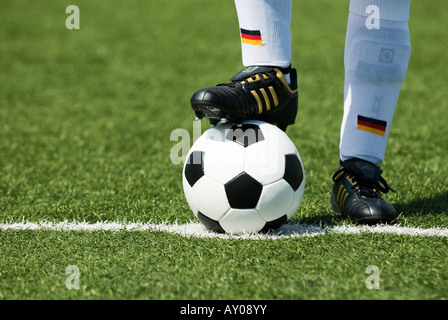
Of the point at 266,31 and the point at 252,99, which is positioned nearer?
the point at 252,99

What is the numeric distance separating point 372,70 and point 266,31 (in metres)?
0.65

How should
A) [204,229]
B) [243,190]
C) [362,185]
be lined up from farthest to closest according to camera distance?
1. [362,185]
2. [204,229]
3. [243,190]

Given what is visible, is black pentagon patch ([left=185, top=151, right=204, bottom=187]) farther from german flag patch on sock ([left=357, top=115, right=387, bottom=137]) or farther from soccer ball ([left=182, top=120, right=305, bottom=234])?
german flag patch on sock ([left=357, top=115, right=387, bottom=137])

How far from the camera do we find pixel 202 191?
3.06 meters

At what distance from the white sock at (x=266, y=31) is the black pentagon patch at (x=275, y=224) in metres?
0.82

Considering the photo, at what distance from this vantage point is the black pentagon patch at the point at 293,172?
3.07 meters

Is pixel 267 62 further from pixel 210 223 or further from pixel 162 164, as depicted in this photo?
pixel 162 164

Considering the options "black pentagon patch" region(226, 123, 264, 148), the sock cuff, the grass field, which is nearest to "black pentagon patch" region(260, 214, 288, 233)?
the grass field

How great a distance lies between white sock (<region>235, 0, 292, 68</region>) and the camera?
3.34 m

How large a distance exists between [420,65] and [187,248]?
7.07 meters

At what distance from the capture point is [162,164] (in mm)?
4965

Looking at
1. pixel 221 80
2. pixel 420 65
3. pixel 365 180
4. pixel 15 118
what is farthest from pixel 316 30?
pixel 365 180

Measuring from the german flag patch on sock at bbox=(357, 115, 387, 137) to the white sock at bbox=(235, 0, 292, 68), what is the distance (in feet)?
1.91

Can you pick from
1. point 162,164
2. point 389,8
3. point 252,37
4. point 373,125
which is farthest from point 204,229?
point 162,164
